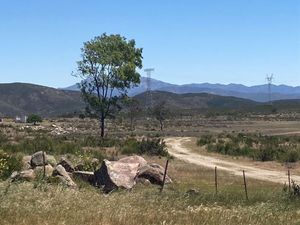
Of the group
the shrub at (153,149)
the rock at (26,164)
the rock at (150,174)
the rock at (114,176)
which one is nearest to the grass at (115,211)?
the rock at (114,176)

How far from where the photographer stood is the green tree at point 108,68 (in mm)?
59622

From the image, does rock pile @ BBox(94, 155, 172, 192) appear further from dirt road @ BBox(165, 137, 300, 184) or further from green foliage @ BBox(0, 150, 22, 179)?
dirt road @ BBox(165, 137, 300, 184)

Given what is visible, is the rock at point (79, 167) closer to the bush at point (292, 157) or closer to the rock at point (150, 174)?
the rock at point (150, 174)

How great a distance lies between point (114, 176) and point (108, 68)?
131ft

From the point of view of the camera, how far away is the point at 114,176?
2152 centimetres

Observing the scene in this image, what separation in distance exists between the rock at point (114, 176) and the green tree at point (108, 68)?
3707 centimetres

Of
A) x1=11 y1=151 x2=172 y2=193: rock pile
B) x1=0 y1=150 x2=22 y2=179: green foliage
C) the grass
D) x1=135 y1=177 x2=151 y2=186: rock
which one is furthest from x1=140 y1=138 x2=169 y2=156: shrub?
the grass

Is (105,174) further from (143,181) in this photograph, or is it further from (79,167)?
(79,167)

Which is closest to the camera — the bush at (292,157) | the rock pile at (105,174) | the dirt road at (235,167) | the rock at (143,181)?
the rock pile at (105,174)

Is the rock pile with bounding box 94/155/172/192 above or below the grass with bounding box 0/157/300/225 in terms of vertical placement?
below

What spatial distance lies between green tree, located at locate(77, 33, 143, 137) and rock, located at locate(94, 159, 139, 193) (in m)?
37.1

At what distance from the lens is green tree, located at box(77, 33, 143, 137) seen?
196 ft

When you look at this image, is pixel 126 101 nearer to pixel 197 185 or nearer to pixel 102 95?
pixel 102 95

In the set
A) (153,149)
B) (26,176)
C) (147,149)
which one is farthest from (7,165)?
(147,149)
